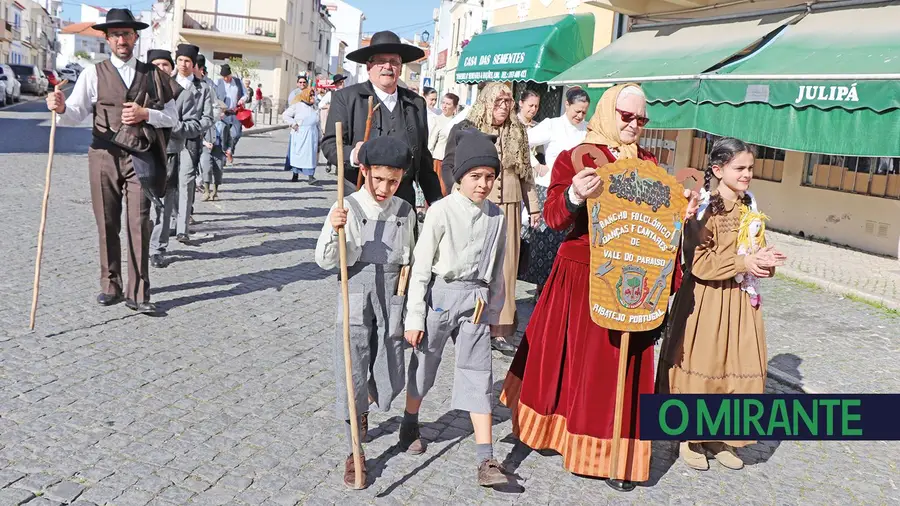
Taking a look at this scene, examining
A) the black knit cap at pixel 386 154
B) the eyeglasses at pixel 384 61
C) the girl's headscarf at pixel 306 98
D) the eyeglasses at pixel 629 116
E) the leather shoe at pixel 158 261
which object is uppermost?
the girl's headscarf at pixel 306 98

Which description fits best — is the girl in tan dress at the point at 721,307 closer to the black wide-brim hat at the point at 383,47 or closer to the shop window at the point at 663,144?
the black wide-brim hat at the point at 383,47

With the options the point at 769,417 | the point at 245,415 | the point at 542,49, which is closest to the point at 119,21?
the point at 245,415

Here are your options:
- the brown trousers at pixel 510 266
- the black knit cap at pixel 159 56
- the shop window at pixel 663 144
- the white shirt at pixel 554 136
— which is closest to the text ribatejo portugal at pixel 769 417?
the brown trousers at pixel 510 266

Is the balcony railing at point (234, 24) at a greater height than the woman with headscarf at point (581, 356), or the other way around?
the balcony railing at point (234, 24)

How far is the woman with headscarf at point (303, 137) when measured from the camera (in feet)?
55.2

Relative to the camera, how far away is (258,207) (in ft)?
43.5

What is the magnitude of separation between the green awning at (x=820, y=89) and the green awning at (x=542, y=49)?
628 cm

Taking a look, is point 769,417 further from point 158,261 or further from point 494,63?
point 494,63

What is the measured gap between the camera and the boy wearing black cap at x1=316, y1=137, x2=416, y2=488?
4.17 meters

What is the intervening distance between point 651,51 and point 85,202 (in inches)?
373

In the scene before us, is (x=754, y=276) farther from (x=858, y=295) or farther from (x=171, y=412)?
(x=858, y=295)

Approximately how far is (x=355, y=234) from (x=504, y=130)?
2418mm

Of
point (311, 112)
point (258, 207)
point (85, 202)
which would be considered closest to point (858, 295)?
point (258, 207)

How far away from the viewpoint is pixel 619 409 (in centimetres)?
418
